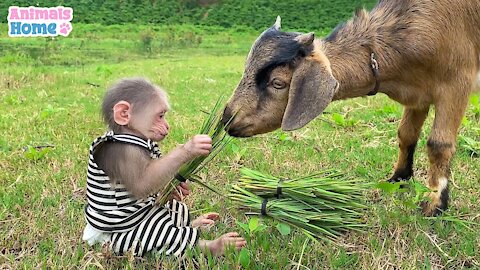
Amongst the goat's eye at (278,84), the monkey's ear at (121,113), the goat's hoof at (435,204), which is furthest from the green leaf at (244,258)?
the goat's hoof at (435,204)

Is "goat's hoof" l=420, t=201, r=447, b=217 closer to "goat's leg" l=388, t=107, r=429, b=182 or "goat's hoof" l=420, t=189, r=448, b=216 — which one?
"goat's hoof" l=420, t=189, r=448, b=216

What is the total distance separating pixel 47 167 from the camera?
383 centimetres

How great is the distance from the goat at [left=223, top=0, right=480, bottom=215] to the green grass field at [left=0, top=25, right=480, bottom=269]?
404 millimetres

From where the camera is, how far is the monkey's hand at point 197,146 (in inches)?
Answer: 97.9

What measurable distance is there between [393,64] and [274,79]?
73 cm

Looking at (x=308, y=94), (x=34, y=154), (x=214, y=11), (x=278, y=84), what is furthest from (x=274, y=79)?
(x=214, y=11)

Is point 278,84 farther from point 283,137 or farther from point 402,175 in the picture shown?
point 283,137

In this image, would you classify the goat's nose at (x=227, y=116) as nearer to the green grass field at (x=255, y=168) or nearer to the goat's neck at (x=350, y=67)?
the green grass field at (x=255, y=168)

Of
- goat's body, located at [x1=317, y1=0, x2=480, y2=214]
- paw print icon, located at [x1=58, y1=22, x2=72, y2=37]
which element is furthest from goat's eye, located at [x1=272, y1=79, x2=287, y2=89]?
paw print icon, located at [x1=58, y1=22, x2=72, y2=37]

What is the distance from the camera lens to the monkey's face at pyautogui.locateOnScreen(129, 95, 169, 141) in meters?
2.59

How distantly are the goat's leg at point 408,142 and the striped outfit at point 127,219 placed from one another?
1740mm

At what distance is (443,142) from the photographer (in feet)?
10.9

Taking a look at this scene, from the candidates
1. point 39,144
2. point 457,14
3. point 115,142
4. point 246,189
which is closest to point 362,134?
point 457,14

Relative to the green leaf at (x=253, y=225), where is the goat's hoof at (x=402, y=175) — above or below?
below
